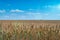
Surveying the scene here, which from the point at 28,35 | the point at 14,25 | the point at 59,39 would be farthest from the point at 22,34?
the point at 59,39

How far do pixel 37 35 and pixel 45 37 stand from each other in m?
0.21

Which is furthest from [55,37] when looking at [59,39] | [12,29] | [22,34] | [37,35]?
[12,29]

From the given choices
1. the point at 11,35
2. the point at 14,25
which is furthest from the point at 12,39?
the point at 14,25

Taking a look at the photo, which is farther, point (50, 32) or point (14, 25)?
point (14, 25)

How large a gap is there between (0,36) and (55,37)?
1.45 meters

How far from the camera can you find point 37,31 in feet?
17.7

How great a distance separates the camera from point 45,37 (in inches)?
207

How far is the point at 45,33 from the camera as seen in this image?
17.4 feet

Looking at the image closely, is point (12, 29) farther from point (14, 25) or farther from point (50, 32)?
point (50, 32)

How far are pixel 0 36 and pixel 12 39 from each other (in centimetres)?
38

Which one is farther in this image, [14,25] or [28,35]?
[14,25]

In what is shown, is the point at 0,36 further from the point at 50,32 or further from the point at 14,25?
the point at 50,32

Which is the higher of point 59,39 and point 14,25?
point 14,25

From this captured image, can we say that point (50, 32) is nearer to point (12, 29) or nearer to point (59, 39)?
point (59, 39)
